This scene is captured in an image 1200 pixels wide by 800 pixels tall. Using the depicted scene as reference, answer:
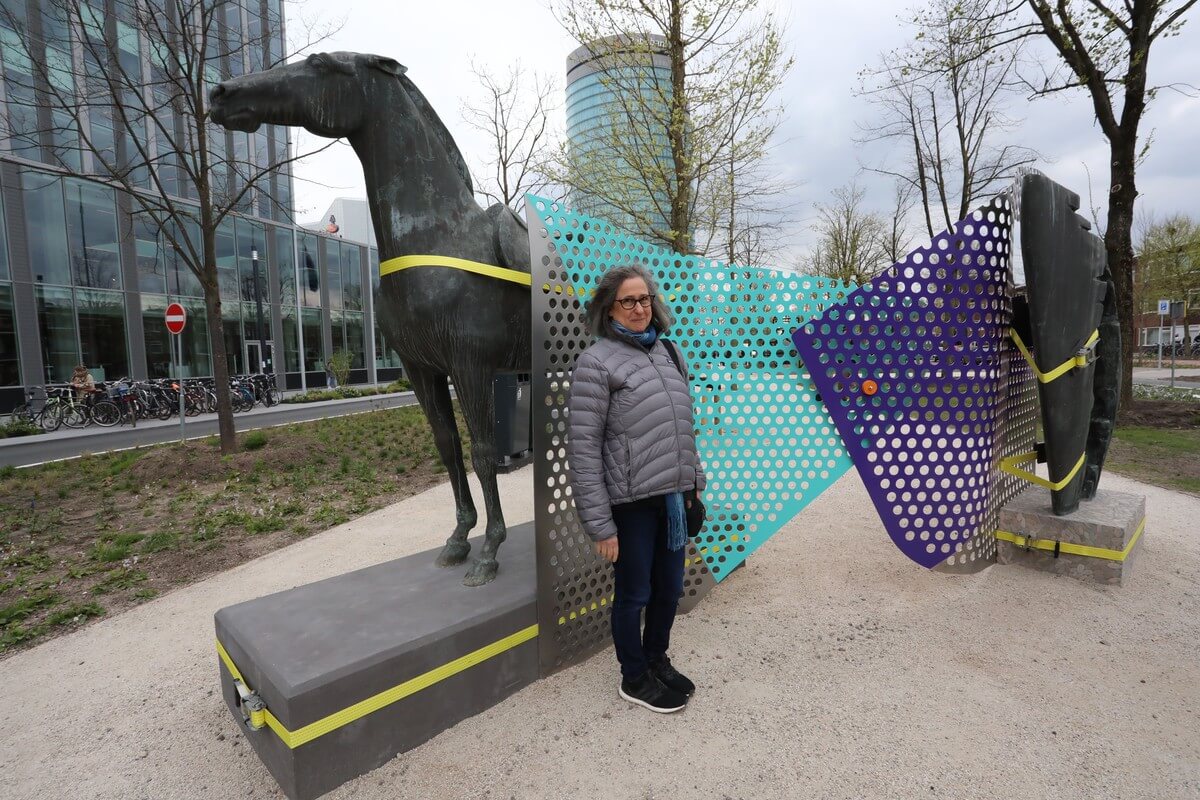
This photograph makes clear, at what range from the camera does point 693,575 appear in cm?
340

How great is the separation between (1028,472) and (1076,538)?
55 centimetres

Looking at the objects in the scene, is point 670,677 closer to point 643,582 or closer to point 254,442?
point 643,582

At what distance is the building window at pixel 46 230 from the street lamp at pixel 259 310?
533 cm

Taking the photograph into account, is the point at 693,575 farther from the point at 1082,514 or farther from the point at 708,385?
the point at 1082,514

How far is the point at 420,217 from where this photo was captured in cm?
269

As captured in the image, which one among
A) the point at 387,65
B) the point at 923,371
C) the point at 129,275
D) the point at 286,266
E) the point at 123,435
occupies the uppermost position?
the point at 286,266

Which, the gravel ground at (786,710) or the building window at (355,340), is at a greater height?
the building window at (355,340)

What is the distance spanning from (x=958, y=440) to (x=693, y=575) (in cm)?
205

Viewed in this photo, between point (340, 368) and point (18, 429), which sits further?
point (340, 368)

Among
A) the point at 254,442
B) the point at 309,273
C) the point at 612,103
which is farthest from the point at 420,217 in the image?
the point at 309,273

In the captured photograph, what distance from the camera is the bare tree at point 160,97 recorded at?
286 inches

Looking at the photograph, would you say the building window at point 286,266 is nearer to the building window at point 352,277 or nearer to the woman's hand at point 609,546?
the building window at point 352,277

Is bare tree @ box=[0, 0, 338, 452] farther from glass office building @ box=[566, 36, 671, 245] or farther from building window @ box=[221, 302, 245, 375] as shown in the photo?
glass office building @ box=[566, 36, 671, 245]

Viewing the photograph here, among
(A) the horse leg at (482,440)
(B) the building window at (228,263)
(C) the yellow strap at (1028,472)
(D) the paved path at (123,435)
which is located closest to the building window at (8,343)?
(D) the paved path at (123,435)
